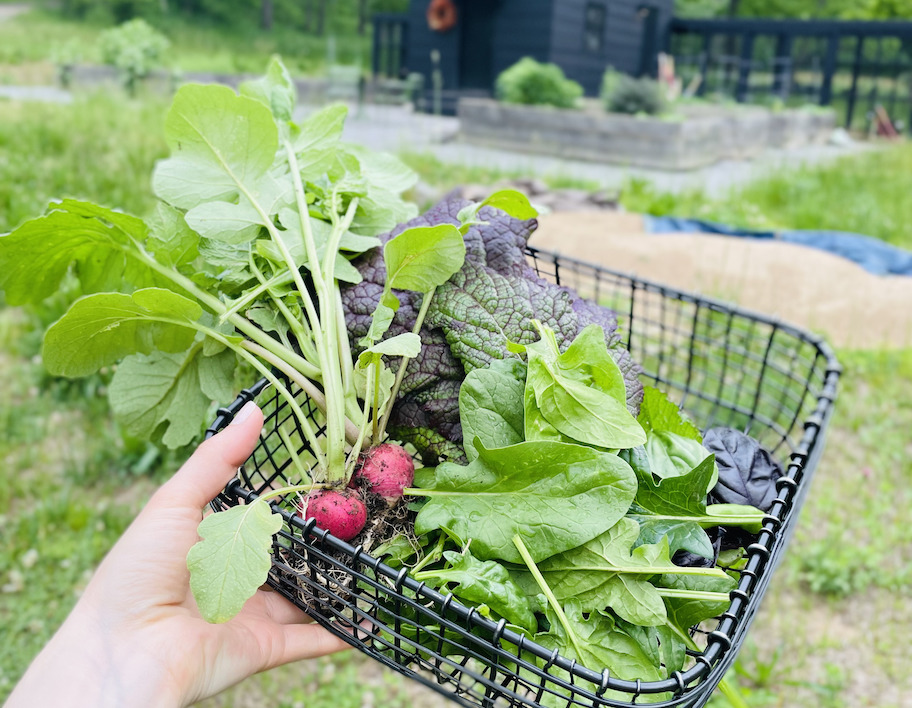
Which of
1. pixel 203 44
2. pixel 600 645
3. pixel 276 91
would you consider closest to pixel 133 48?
pixel 276 91

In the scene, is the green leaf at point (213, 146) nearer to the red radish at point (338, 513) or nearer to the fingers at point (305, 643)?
the red radish at point (338, 513)

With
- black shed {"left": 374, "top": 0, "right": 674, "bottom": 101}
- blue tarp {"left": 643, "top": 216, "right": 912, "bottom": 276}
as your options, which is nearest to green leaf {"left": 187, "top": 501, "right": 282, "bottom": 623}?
blue tarp {"left": 643, "top": 216, "right": 912, "bottom": 276}

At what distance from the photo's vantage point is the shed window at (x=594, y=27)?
12.8 meters

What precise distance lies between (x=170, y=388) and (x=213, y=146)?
389 mm

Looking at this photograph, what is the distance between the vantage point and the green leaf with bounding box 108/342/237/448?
3.74ft

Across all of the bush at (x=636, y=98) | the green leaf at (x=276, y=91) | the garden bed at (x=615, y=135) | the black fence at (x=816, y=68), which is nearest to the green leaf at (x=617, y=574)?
the green leaf at (x=276, y=91)

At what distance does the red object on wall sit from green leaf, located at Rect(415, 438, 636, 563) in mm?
13304

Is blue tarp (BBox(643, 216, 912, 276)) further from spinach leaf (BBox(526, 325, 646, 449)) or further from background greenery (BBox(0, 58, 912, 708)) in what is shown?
spinach leaf (BBox(526, 325, 646, 449))

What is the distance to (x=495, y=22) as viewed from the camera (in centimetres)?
1234

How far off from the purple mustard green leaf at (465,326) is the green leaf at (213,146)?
247mm

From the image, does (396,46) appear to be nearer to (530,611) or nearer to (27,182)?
(27,182)

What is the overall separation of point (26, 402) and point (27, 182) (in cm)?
230

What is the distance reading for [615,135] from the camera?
845cm

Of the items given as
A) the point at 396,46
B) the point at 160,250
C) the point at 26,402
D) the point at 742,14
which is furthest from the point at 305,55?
the point at 160,250
